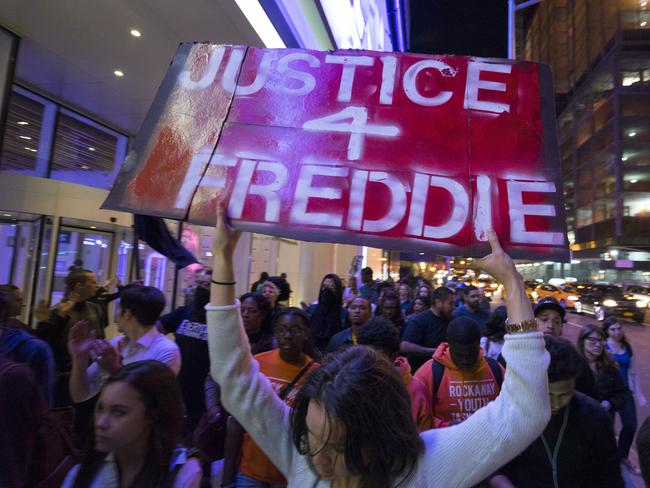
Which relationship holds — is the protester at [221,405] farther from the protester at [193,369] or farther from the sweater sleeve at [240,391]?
the sweater sleeve at [240,391]

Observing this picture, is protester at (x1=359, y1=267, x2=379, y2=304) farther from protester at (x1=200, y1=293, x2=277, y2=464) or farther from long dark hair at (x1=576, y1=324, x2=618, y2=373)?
protester at (x1=200, y1=293, x2=277, y2=464)

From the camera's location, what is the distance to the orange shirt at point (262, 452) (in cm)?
235

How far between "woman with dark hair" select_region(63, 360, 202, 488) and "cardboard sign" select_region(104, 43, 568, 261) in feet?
2.49

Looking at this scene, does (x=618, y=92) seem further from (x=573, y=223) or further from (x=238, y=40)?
Answer: (x=238, y=40)

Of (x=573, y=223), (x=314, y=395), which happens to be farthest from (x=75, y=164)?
(x=573, y=223)

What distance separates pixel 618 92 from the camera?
1678 inches

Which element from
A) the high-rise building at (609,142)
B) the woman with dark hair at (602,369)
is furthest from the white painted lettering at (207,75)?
the high-rise building at (609,142)

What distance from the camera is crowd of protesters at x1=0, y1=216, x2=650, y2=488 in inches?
47.1

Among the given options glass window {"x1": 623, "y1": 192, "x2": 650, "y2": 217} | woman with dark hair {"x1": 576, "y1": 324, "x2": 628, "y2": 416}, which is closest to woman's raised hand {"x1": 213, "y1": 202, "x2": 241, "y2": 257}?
woman with dark hair {"x1": 576, "y1": 324, "x2": 628, "y2": 416}

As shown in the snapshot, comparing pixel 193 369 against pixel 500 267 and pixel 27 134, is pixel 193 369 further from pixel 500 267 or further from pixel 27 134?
pixel 27 134

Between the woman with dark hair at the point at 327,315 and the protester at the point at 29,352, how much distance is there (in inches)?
134

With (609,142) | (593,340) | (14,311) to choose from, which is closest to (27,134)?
(14,311)

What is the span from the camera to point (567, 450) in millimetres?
2008

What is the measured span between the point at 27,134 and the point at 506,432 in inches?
366
